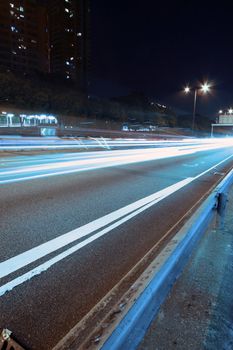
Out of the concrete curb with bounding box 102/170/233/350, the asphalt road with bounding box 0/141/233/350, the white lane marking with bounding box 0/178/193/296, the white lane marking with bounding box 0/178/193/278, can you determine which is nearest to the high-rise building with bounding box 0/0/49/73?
the asphalt road with bounding box 0/141/233/350

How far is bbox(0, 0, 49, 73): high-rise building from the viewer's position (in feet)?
390

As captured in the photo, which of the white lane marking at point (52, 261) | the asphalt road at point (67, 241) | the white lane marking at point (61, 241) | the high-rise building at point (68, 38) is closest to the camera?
the asphalt road at point (67, 241)

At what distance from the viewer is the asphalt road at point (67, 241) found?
114 inches

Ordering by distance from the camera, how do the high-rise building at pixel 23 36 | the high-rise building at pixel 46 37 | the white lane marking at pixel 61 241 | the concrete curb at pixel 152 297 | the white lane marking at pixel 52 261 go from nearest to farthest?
the concrete curb at pixel 152 297
the white lane marking at pixel 52 261
the white lane marking at pixel 61 241
the high-rise building at pixel 23 36
the high-rise building at pixel 46 37

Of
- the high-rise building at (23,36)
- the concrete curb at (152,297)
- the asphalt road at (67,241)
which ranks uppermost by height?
the high-rise building at (23,36)

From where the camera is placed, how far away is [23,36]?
5054 inches

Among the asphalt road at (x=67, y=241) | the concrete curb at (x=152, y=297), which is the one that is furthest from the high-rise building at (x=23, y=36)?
the concrete curb at (x=152, y=297)

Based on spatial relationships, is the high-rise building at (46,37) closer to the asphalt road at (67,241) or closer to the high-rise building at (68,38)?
the high-rise building at (68,38)

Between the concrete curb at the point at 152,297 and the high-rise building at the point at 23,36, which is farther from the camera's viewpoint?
the high-rise building at the point at 23,36

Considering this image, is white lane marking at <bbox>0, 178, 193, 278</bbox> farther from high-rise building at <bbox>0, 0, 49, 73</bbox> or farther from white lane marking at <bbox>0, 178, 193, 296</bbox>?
high-rise building at <bbox>0, 0, 49, 73</bbox>

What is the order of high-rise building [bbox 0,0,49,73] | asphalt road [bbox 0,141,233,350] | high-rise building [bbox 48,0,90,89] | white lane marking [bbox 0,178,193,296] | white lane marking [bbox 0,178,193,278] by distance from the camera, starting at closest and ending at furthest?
asphalt road [bbox 0,141,233,350]
white lane marking [bbox 0,178,193,296]
white lane marking [bbox 0,178,193,278]
high-rise building [bbox 0,0,49,73]
high-rise building [bbox 48,0,90,89]

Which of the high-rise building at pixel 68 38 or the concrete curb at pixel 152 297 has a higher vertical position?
the high-rise building at pixel 68 38

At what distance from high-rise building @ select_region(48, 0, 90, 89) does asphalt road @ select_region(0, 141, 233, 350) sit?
157209mm

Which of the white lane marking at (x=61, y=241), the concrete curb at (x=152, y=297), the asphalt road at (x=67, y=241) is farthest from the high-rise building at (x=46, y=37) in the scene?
the concrete curb at (x=152, y=297)
